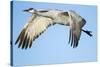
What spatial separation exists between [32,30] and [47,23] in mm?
188

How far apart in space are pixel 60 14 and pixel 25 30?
449 millimetres

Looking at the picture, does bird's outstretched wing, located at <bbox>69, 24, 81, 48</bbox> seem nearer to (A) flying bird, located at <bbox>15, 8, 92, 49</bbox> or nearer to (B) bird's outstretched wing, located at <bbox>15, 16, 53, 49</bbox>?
(A) flying bird, located at <bbox>15, 8, 92, 49</bbox>

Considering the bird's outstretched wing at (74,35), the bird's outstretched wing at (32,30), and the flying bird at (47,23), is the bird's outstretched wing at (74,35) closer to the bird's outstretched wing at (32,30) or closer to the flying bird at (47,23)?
the flying bird at (47,23)

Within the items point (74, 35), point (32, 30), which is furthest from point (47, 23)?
point (74, 35)

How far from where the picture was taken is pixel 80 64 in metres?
2.30

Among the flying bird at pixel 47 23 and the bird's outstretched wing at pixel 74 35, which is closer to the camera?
the flying bird at pixel 47 23

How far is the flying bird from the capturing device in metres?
2.09

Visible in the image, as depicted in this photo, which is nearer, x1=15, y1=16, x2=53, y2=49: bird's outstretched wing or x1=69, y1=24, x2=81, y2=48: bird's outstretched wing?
x1=15, y1=16, x2=53, y2=49: bird's outstretched wing

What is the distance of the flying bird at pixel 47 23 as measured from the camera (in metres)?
2.09

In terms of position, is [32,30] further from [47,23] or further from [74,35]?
[74,35]

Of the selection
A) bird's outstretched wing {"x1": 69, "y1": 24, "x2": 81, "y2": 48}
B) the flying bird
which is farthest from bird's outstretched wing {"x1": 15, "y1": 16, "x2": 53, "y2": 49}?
bird's outstretched wing {"x1": 69, "y1": 24, "x2": 81, "y2": 48}

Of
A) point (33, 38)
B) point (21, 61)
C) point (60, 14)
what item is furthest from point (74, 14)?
point (21, 61)

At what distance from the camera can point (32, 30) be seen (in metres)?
2.12

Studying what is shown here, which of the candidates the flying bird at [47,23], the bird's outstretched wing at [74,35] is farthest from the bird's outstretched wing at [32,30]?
the bird's outstretched wing at [74,35]
